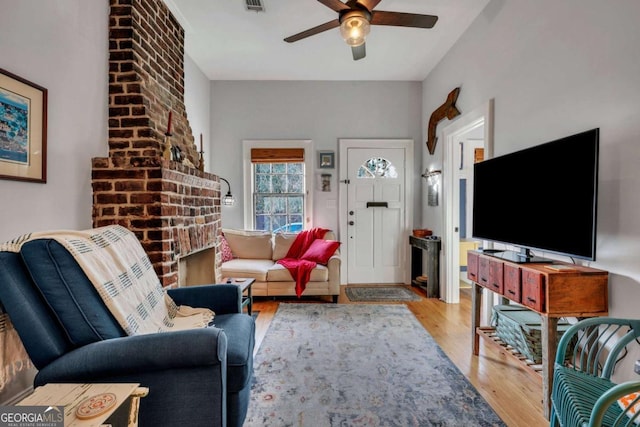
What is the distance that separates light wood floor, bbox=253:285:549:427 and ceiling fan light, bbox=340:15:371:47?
2468 mm

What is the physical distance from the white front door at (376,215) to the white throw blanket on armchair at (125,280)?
309cm

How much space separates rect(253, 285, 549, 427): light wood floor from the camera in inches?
74.7

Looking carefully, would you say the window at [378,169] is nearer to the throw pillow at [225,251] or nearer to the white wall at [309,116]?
the white wall at [309,116]

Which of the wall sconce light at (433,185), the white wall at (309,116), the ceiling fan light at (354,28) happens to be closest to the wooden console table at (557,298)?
the ceiling fan light at (354,28)

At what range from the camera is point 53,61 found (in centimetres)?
187

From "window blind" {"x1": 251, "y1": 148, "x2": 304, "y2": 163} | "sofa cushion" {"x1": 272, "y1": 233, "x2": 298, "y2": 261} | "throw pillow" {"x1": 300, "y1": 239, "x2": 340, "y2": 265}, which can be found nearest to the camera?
"throw pillow" {"x1": 300, "y1": 239, "x2": 340, "y2": 265}

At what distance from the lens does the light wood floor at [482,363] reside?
1.90m

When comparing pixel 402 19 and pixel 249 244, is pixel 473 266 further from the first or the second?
pixel 249 244

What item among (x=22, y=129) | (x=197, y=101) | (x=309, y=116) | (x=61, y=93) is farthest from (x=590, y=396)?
(x=197, y=101)

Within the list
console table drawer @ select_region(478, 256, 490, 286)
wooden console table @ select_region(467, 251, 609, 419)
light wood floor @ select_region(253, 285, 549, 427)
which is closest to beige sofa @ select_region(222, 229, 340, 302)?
light wood floor @ select_region(253, 285, 549, 427)

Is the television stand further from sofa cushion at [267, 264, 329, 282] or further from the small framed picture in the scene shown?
the small framed picture

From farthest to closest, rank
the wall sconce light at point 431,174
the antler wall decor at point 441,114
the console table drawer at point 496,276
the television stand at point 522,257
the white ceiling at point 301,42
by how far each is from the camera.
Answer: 1. the wall sconce light at point 431,174
2. the antler wall decor at point 441,114
3. the white ceiling at point 301,42
4. the console table drawer at point 496,276
5. the television stand at point 522,257

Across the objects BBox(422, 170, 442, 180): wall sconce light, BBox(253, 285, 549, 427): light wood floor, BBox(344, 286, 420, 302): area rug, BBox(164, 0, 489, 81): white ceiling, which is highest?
BBox(164, 0, 489, 81): white ceiling

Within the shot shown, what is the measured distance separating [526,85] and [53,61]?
311 centimetres
